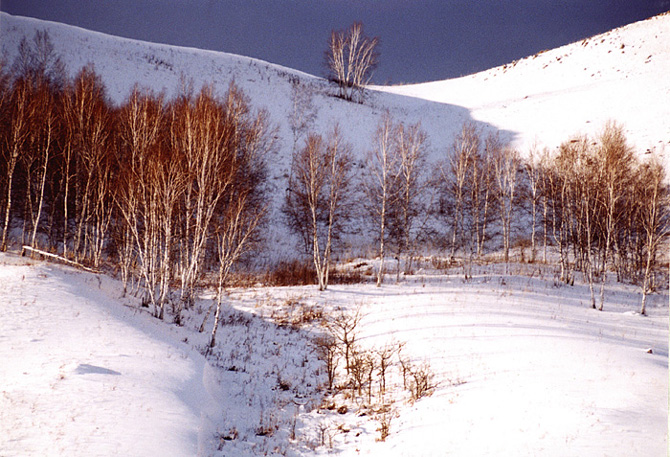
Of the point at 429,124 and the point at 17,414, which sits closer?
the point at 17,414

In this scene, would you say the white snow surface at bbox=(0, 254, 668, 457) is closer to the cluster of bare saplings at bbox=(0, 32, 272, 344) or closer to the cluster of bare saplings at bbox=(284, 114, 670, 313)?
the cluster of bare saplings at bbox=(0, 32, 272, 344)

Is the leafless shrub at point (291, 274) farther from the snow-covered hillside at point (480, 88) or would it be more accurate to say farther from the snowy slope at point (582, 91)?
the snowy slope at point (582, 91)

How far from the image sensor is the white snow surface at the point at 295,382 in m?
6.29

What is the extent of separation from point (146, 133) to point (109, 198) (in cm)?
456

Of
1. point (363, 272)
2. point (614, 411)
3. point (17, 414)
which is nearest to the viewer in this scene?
point (17, 414)

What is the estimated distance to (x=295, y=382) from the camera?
1223cm

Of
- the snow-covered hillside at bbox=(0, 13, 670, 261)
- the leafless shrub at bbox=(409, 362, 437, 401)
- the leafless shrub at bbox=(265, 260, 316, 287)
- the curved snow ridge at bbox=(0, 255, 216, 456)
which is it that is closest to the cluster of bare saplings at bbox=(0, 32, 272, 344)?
the curved snow ridge at bbox=(0, 255, 216, 456)

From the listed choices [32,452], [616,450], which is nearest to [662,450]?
[616,450]

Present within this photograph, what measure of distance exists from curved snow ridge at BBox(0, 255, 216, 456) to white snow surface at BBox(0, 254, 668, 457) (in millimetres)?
35

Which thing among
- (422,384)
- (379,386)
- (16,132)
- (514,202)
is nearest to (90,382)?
(379,386)

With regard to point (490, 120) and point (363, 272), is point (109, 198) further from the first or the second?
point (490, 120)

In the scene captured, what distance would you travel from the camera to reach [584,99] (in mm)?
54375

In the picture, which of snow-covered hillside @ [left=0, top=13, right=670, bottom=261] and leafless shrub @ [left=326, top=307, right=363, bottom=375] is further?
snow-covered hillside @ [left=0, top=13, right=670, bottom=261]

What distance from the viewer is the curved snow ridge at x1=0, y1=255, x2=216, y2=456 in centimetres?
589
